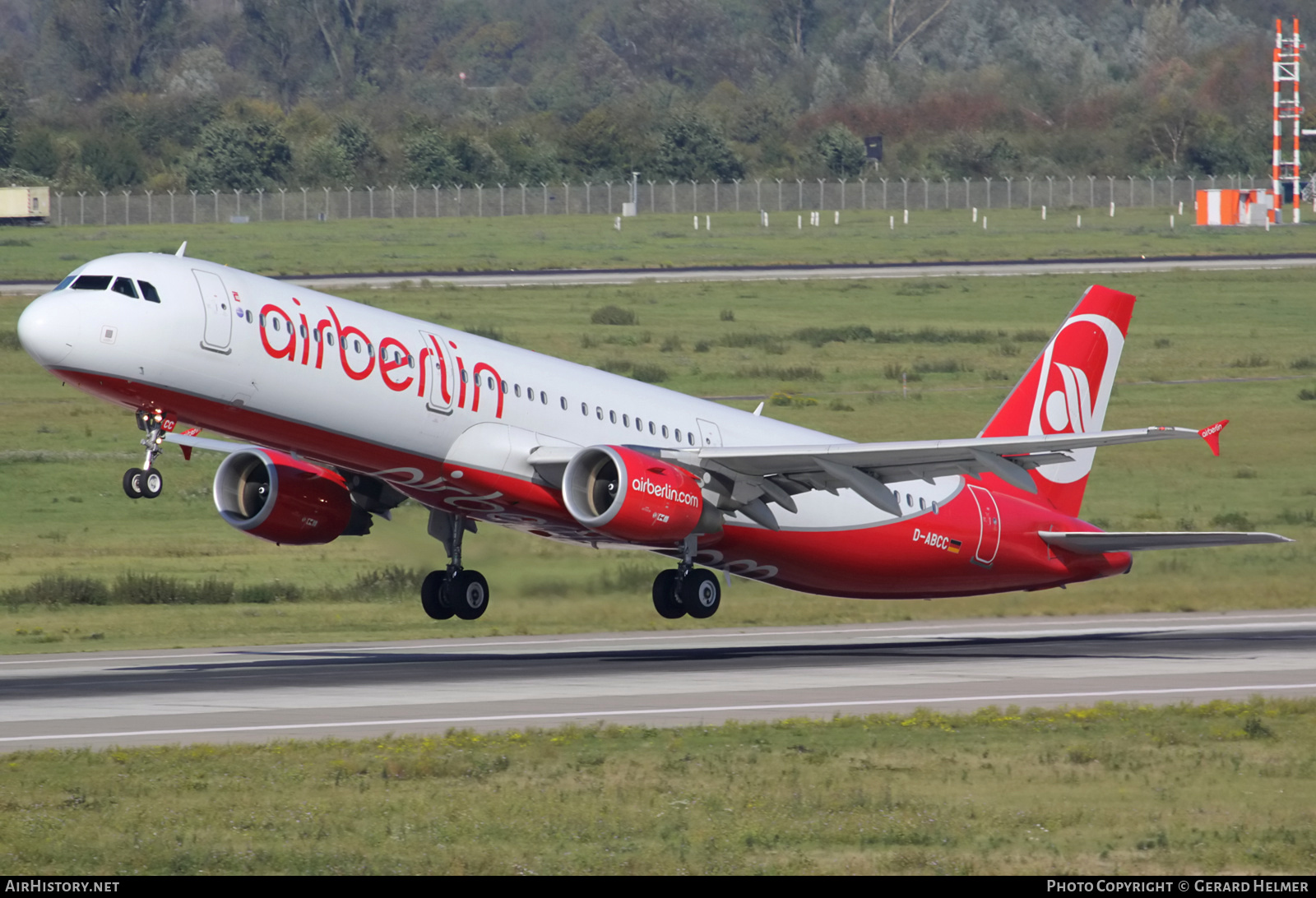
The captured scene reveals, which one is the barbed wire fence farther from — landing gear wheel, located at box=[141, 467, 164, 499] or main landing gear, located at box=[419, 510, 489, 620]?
landing gear wheel, located at box=[141, 467, 164, 499]

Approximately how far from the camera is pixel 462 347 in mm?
37938

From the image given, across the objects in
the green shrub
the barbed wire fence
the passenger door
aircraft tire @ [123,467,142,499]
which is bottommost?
aircraft tire @ [123,467,142,499]

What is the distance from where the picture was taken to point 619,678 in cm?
3634

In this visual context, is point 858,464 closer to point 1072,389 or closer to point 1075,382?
point 1072,389

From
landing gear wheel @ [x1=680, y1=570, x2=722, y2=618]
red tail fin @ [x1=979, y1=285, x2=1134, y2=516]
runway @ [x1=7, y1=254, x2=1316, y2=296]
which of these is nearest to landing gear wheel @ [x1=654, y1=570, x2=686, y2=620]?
landing gear wheel @ [x1=680, y1=570, x2=722, y2=618]

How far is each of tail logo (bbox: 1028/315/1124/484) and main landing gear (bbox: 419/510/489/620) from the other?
14.2 metres

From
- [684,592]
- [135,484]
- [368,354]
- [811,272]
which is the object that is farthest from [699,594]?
[811,272]

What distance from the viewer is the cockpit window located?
33.6m

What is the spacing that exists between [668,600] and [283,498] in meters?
8.18

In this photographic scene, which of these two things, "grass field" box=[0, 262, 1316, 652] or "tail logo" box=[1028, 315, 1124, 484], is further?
"grass field" box=[0, 262, 1316, 652]

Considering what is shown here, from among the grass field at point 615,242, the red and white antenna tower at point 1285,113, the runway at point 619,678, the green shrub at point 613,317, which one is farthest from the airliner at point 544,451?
the red and white antenna tower at point 1285,113

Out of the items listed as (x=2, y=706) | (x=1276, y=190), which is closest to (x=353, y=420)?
(x=2, y=706)

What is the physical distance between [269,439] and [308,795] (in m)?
13.4

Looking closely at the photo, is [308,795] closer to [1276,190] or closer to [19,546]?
[19,546]
